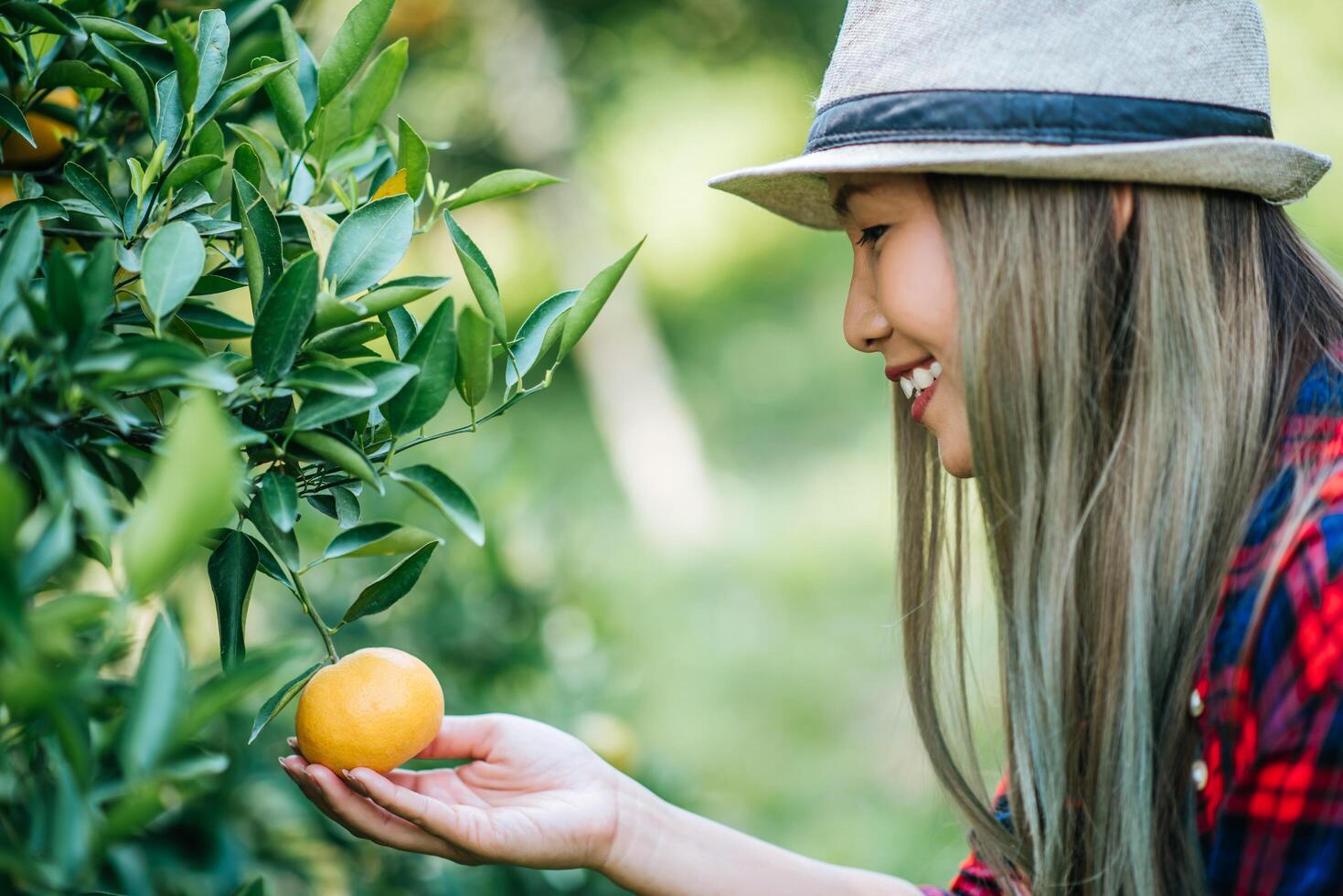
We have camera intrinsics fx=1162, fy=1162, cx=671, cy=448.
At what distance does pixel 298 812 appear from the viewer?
1.43 m

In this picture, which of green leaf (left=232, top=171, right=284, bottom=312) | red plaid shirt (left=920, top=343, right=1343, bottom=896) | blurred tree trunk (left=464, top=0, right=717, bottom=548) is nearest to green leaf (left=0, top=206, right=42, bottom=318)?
green leaf (left=232, top=171, right=284, bottom=312)

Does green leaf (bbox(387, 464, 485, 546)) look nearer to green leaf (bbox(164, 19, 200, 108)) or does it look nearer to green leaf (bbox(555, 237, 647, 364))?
green leaf (bbox(555, 237, 647, 364))

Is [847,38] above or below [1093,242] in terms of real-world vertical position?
above

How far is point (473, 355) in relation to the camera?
67 centimetres

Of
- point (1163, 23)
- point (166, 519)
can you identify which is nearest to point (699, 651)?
point (1163, 23)

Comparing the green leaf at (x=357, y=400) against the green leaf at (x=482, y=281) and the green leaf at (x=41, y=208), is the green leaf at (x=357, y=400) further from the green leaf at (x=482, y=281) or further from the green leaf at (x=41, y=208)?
the green leaf at (x=41, y=208)

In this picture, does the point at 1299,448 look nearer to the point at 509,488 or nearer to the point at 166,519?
the point at 166,519

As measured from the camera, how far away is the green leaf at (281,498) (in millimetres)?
610

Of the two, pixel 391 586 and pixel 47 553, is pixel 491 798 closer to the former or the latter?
pixel 391 586

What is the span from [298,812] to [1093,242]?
44.4 inches

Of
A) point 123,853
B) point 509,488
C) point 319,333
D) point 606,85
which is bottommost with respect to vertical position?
point 123,853

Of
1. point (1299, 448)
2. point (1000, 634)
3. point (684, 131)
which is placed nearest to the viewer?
point (1299, 448)

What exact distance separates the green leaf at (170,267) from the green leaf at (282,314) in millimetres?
40

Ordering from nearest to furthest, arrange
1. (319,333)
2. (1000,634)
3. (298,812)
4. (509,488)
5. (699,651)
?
(319,333), (1000,634), (298,812), (509,488), (699,651)
